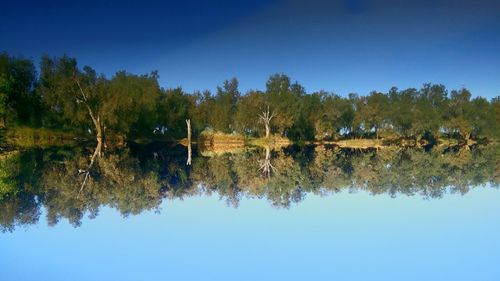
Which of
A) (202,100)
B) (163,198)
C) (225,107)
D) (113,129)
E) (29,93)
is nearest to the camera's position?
(163,198)

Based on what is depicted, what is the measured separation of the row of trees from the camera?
54.4 meters

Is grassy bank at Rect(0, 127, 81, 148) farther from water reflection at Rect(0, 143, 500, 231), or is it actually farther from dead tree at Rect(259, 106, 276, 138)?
dead tree at Rect(259, 106, 276, 138)

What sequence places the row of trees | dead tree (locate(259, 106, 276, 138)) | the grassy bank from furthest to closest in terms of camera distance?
dead tree (locate(259, 106, 276, 138))
the row of trees
the grassy bank

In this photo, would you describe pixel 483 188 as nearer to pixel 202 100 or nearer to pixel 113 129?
pixel 113 129

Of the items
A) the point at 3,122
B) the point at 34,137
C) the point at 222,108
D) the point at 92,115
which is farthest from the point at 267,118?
the point at 3,122

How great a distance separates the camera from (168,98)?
254 feet

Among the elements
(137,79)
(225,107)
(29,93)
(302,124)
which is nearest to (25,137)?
(29,93)

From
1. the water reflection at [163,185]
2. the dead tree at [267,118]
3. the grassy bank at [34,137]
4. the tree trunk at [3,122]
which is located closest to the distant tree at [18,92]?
the tree trunk at [3,122]

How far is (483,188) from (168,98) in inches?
2522

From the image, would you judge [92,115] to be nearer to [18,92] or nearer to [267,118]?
[18,92]

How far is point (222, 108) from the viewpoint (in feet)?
265

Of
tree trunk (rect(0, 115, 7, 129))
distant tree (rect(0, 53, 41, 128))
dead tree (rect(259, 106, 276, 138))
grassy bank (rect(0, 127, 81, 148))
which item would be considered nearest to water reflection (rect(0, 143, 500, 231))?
grassy bank (rect(0, 127, 81, 148))

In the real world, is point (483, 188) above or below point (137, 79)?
below

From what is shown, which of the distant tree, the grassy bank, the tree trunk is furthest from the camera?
the tree trunk
